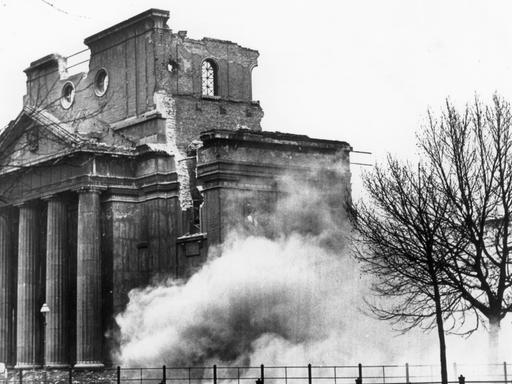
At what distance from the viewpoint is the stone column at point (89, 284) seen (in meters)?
42.2

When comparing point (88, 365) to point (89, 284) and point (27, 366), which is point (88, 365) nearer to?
point (89, 284)

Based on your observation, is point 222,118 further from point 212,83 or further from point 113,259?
point 113,259

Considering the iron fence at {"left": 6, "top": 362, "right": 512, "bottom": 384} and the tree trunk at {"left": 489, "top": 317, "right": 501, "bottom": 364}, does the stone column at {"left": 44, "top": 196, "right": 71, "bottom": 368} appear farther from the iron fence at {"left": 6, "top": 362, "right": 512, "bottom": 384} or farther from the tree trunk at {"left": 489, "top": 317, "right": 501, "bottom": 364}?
the tree trunk at {"left": 489, "top": 317, "right": 501, "bottom": 364}

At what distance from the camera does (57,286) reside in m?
44.0

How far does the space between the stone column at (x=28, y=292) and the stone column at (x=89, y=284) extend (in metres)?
4.11

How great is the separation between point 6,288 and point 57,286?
19.1ft

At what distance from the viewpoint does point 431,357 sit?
4403 centimetres

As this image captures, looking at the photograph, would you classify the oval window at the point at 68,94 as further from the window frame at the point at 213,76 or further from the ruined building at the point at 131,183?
the window frame at the point at 213,76

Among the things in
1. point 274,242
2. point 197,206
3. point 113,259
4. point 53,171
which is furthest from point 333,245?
point 53,171

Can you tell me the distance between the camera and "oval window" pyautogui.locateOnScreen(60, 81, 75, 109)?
1985 inches

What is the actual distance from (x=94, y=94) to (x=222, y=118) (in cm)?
696

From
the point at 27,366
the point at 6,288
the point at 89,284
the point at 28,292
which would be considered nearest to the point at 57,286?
the point at 89,284

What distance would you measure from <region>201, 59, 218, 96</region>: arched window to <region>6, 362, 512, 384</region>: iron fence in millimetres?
13728

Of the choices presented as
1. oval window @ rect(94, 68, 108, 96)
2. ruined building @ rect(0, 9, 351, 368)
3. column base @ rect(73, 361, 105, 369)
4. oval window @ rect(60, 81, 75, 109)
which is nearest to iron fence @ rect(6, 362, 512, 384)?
column base @ rect(73, 361, 105, 369)
